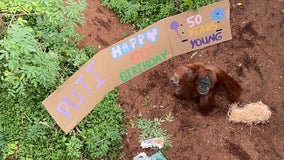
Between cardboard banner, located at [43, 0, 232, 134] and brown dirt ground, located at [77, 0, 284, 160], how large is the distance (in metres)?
0.12

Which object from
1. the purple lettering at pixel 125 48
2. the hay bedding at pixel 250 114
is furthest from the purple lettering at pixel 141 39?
the hay bedding at pixel 250 114

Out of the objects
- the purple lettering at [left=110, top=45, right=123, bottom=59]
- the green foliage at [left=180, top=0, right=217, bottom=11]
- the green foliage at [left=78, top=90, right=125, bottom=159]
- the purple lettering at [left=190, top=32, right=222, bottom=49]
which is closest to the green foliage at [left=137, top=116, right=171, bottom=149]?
the green foliage at [left=78, top=90, right=125, bottom=159]

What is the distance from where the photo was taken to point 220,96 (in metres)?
4.46

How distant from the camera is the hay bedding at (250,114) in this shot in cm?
425

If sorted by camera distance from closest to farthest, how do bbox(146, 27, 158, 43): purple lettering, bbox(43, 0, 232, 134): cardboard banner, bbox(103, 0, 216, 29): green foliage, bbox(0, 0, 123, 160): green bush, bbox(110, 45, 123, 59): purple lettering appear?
bbox(0, 0, 123, 160): green bush
bbox(43, 0, 232, 134): cardboard banner
bbox(110, 45, 123, 59): purple lettering
bbox(146, 27, 158, 43): purple lettering
bbox(103, 0, 216, 29): green foliage

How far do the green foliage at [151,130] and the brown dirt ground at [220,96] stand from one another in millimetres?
51

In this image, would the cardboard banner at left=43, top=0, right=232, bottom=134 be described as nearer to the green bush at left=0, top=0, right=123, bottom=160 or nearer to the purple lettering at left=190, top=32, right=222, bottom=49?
the purple lettering at left=190, top=32, right=222, bottom=49

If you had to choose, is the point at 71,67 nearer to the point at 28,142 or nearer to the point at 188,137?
the point at 28,142

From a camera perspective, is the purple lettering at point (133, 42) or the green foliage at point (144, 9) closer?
the purple lettering at point (133, 42)

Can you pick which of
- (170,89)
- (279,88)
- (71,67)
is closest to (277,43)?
(279,88)

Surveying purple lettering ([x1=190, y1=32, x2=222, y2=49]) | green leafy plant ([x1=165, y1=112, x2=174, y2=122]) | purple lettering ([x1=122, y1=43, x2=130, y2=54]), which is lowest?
green leafy plant ([x1=165, y1=112, x2=174, y2=122])

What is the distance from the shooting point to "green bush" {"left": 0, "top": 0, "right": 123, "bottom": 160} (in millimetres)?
3920

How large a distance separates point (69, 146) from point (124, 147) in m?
0.47

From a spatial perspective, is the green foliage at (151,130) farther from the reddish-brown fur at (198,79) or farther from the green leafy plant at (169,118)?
the reddish-brown fur at (198,79)
